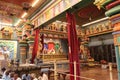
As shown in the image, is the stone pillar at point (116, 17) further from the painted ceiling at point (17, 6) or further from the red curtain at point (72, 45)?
the painted ceiling at point (17, 6)

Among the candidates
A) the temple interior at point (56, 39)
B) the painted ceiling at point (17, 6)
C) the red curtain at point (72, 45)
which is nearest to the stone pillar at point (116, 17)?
the temple interior at point (56, 39)

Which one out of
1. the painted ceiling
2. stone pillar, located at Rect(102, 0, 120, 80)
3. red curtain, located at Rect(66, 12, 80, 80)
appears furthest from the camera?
the painted ceiling

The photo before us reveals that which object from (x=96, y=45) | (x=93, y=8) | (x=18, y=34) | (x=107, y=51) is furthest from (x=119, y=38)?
(x=96, y=45)

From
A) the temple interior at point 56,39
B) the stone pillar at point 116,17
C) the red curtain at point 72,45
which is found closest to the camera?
the stone pillar at point 116,17

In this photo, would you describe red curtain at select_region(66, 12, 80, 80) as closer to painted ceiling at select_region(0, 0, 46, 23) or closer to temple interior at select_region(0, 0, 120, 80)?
temple interior at select_region(0, 0, 120, 80)

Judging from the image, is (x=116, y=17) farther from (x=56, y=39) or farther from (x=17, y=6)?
(x=56, y=39)

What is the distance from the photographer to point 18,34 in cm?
832

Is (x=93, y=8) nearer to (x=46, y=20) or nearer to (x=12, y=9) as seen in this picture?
(x=46, y=20)

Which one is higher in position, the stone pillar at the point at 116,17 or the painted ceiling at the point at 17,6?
the painted ceiling at the point at 17,6

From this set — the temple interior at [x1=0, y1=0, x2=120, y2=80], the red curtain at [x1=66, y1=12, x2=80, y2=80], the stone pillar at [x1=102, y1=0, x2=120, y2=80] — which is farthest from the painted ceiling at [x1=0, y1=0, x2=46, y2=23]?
the stone pillar at [x1=102, y1=0, x2=120, y2=80]

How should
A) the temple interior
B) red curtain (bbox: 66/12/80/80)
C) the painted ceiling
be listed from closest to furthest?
1. the temple interior
2. red curtain (bbox: 66/12/80/80)
3. the painted ceiling

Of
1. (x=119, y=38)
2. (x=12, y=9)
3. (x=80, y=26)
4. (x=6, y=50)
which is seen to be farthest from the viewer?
(x=80, y=26)

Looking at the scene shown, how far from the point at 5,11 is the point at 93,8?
4515 mm

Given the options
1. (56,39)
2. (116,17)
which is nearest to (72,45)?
(116,17)
